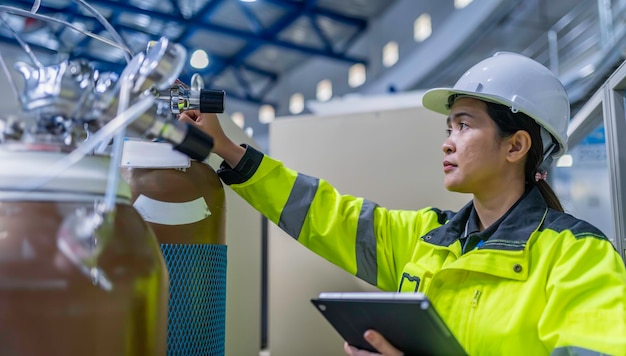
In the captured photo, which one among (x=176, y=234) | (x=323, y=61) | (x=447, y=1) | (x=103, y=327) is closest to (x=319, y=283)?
(x=176, y=234)

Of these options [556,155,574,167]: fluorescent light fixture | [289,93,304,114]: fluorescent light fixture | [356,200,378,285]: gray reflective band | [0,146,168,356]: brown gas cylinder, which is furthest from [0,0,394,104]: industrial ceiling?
[0,146,168,356]: brown gas cylinder

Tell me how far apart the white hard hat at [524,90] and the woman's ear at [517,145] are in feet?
0.12

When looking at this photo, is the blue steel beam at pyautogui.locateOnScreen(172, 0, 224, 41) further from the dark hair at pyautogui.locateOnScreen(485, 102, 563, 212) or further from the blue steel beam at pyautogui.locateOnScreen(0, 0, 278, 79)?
the dark hair at pyautogui.locateOnScreen(485, 102, 563, 212)

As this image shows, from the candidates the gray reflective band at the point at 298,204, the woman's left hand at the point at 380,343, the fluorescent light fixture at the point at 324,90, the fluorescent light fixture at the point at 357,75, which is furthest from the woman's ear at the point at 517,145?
the fluorescent light fixture at the point at 324,90

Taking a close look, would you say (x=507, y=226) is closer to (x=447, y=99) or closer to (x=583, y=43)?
(x=447, y=99)

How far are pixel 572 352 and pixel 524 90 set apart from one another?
489mm

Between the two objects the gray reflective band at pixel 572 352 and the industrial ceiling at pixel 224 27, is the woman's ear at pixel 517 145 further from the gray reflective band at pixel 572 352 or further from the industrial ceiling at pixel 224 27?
the industrial ceiling at pixel 224 27

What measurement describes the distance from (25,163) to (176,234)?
0.82ft

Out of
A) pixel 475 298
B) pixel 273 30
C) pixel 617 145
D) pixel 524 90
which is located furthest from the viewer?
pixel 273 30

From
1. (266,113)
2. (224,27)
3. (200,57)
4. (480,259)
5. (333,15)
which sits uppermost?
(333,15)

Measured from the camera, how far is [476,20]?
343cm

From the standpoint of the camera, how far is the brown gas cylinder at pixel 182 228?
2.44 ft

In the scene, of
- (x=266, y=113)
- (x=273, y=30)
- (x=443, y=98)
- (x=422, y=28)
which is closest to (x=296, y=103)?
(x=266, y=113)

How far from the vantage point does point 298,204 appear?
113cm
